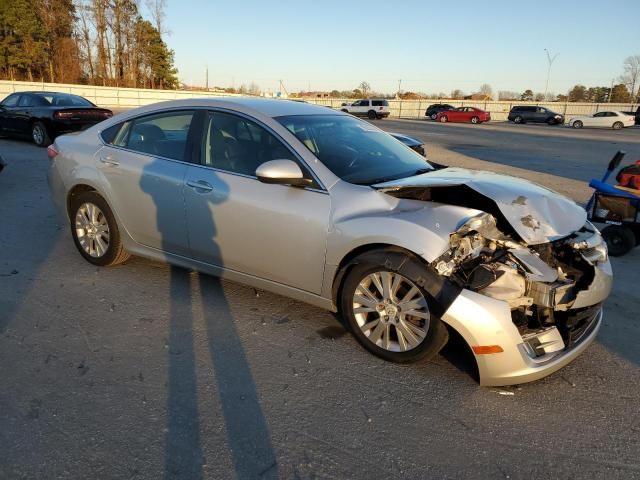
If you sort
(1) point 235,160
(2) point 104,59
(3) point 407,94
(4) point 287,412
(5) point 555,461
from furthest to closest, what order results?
(3) point 407,94 < (2) point 104,59 < (1) point 235,160 < (4) point 287,412 < (5) point 555,461

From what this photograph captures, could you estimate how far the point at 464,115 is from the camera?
41750mm

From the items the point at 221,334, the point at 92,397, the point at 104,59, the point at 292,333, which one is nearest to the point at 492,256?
the point at 292,333

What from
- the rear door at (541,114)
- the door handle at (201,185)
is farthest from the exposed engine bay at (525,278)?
the rear door at (541,114)

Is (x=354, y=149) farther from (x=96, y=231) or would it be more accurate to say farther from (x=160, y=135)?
(x=96, y=231)

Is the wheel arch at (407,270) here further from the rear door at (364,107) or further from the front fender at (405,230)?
the rear door at (364,107)

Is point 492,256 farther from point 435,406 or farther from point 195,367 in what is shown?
point 195,367

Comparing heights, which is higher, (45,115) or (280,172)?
(280,172)

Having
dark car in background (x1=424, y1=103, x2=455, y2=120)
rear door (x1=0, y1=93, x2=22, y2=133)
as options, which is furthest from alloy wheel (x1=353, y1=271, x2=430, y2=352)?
dark car in background (x1=424, y1=103, x2=455, y2=120)

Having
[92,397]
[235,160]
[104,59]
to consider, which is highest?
[104,59]

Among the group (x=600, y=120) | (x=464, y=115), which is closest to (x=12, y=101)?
(x=464, y=115)

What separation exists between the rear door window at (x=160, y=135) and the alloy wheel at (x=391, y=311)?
6.25 feet

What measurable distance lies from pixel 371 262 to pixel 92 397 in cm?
183

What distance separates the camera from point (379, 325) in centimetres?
336

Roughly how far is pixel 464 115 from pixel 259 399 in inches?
1661
